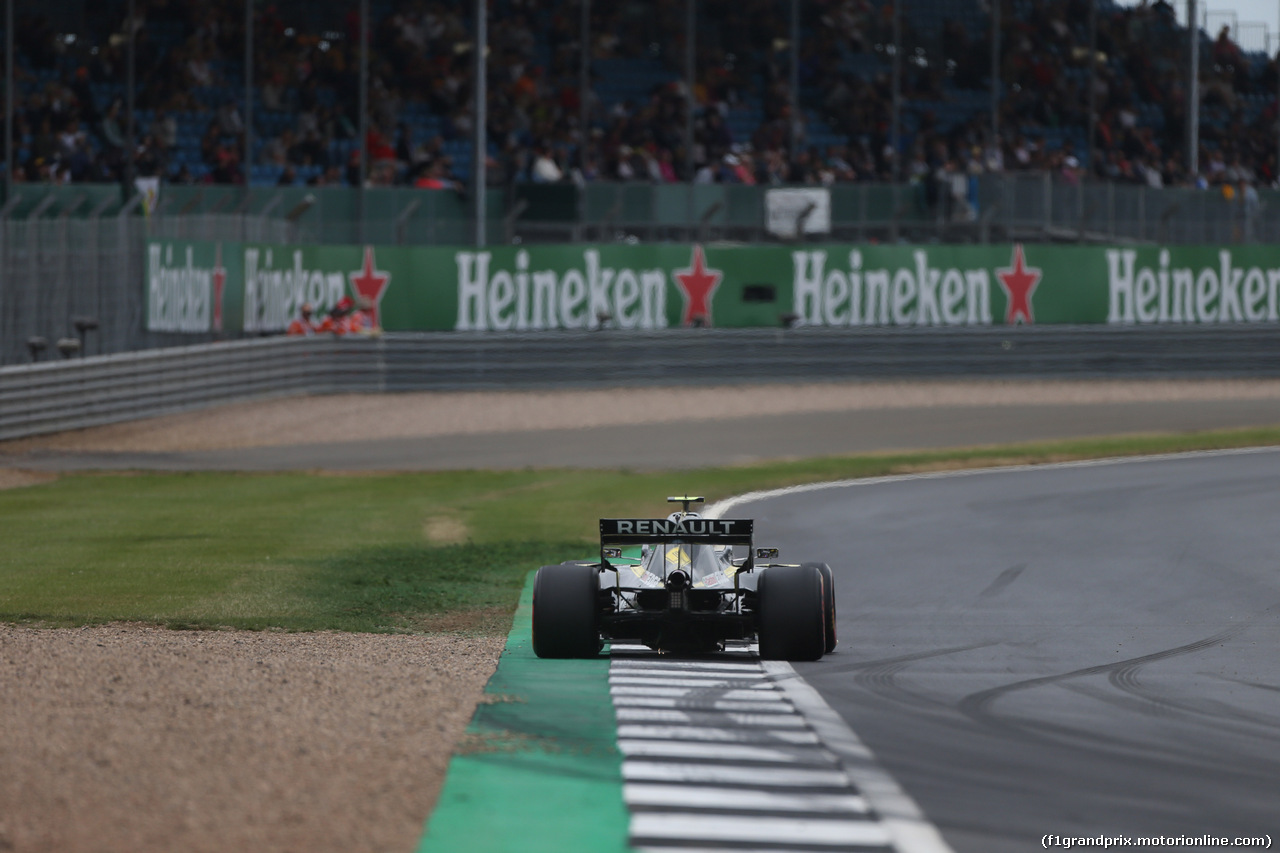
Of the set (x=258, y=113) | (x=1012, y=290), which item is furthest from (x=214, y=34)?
(x=1012, y=290)

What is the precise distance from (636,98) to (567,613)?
30.1 metres

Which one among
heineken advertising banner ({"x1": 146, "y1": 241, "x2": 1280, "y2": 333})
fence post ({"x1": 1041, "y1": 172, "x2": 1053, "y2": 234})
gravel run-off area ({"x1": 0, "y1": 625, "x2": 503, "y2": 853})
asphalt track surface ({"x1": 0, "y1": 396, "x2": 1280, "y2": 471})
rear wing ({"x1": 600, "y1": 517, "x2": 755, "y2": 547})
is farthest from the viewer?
fence post ({"x1": 1041, "y1": 172, "x2": 1053, "y2": 234})

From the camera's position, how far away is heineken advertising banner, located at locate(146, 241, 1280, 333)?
28.0 m

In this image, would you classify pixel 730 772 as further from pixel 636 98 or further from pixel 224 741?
pixel 636 98

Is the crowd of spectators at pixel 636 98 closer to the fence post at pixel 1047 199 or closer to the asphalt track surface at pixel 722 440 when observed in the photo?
the fence post at pixel 1047 199

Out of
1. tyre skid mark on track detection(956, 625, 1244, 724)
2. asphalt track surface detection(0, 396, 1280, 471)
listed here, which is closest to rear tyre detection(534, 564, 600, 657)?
tyre skid mark on track detection(956, 625, 1244, 724)

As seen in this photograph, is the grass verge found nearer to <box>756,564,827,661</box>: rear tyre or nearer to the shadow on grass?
the shadow on grass

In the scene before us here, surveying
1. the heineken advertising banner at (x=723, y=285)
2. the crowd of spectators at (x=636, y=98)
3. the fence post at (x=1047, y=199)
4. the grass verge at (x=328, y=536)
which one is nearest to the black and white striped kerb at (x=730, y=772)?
the grass verge at (x=328, y=536)

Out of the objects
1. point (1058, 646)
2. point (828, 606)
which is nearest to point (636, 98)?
point (1058, 646)

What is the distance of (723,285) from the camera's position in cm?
3038

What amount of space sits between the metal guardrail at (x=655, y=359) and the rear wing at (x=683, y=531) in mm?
15355

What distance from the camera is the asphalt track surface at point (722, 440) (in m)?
20.8

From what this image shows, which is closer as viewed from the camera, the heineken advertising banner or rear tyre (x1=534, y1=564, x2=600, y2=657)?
rear tyre (x1=534, y1=564, x2=600, y2=657)

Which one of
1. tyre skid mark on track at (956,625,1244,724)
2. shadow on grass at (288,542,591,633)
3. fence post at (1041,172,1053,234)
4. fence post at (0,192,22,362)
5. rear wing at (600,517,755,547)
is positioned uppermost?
fence post at (1041,172,1053,234)
